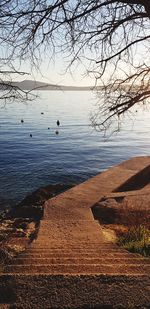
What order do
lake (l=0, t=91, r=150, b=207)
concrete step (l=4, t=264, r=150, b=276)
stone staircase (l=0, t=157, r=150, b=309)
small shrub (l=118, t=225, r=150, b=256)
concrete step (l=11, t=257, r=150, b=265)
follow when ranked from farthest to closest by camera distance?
lake (l=0, t=91, r=150, b=207) < small shrub (l=118, t=225, r=150, b=256) < concrete step (l=11, t=257, r=150, b=265) < concrete step (l=4, t=264, r=150, b=276) < stone staircase (l=0, t=157, r=150, b=309)

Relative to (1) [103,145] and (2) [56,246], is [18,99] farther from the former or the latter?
(1) [103,145]

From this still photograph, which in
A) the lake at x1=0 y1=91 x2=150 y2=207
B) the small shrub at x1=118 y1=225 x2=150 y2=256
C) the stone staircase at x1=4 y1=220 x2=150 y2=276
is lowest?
the lake at x1=0 y1=91 x2=150 y2=207

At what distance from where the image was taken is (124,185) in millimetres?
11820

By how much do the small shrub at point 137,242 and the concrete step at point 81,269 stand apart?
1.32m

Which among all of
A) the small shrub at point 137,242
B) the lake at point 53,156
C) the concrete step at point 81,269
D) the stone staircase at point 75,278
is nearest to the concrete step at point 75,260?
the stone staircase at point 75,278

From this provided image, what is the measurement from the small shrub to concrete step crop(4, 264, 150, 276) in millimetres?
1318

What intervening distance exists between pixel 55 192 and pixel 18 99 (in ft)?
39.4

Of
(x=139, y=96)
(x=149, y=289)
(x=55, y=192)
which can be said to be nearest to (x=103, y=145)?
(x=55, y=192)

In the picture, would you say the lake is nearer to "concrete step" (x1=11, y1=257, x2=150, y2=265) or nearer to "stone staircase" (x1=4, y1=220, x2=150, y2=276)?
"stone staircase" (x1=4, y1=220, x2=150, y2=276)

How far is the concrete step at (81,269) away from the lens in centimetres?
387

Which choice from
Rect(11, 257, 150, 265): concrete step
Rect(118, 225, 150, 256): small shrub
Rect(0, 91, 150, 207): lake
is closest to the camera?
Rect(11, 257, 150, 265): concrete step

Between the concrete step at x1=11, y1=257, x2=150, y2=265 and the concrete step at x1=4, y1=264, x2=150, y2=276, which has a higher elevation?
the concrete step at x1=4, y1=264, x2=150, y2=276

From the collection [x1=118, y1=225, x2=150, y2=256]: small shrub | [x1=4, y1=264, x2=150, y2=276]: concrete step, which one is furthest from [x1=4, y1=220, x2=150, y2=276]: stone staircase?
[x1=118, y1=225, x2=150, y2=256]: small shrub

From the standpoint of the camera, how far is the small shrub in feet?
18.0
